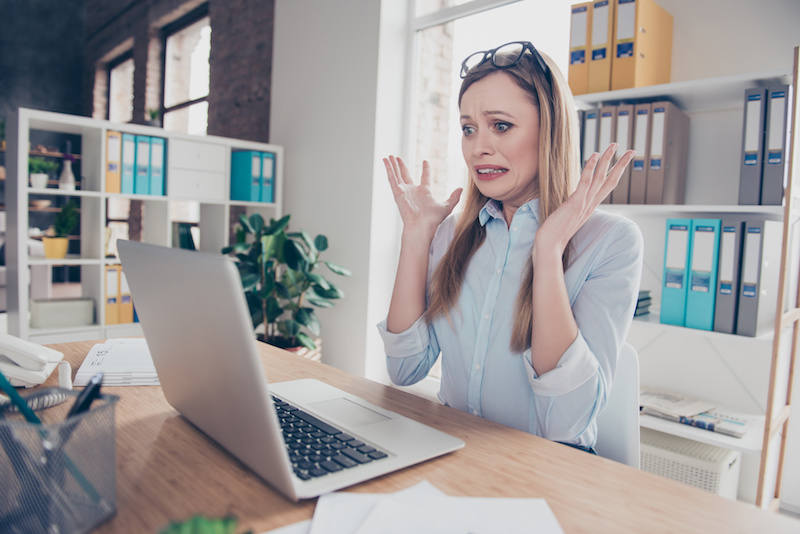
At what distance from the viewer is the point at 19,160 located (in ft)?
7.95

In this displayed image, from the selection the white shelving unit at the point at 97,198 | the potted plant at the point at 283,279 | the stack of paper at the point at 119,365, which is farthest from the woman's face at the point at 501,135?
the white shelving unit at the point at 97,198

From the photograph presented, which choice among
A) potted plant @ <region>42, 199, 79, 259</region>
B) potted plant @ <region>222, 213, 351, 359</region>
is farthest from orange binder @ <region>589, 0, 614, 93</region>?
potted plant @ <region>42, 199, 79, 259</region>

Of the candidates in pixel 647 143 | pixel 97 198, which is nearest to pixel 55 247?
pixel 97 198

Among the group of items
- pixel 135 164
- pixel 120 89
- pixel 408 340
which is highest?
pixel 120 89

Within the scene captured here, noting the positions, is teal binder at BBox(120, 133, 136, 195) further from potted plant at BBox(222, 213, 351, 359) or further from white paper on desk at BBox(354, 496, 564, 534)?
white paper on desk at BBox(354, 496, 564, 534)

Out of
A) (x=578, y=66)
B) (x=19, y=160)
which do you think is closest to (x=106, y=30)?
(x=19, y=160)

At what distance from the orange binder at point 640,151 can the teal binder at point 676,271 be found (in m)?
0.16

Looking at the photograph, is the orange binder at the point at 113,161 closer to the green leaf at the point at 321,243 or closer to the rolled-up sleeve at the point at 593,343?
the green leaf at the point at 321,243

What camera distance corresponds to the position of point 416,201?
1316mm

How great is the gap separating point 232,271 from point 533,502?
43 cm

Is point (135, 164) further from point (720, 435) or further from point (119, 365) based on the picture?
point (720, 435)

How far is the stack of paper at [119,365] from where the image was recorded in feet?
3.39

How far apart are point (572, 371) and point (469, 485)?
14.9 inches

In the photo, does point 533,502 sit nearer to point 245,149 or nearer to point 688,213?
point 688,213
